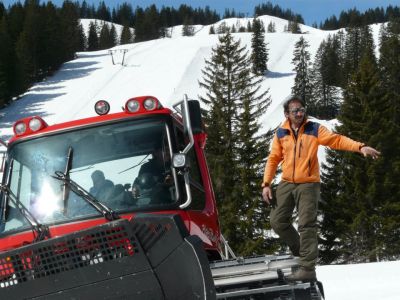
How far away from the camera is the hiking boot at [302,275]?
4.27m

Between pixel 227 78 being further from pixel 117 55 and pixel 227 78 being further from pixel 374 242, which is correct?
Answer: pixel 117 55

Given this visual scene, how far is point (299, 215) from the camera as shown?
554cm

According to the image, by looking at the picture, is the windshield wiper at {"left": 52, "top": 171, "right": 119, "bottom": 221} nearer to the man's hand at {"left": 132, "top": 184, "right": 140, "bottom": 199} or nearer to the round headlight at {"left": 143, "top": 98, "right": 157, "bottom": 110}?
the man's hand at {"left": 132, "top": 184, "right": 140, "bottom": 199}

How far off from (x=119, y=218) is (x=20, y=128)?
184cm

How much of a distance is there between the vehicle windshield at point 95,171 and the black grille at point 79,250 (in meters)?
1.19

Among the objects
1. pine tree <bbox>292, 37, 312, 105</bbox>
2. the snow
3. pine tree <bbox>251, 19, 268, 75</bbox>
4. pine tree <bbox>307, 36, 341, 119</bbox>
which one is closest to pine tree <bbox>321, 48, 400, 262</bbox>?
the snow

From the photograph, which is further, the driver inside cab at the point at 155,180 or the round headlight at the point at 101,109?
the round headlight at the point at 101,109

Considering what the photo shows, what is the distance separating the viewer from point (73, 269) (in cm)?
345

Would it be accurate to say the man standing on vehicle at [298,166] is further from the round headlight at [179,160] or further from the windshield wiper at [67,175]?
the windshield wiper at [67,175]

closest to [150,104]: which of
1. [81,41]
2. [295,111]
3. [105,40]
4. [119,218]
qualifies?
[295,111]

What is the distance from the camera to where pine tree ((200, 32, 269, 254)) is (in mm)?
29969

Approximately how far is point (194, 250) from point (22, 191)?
7.99 feet

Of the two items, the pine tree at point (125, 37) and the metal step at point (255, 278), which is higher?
the metal step at point (255, 278)

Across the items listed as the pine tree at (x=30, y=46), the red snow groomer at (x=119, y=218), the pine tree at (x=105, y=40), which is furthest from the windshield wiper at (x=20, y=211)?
the pine tree at (x=105, y=40)
